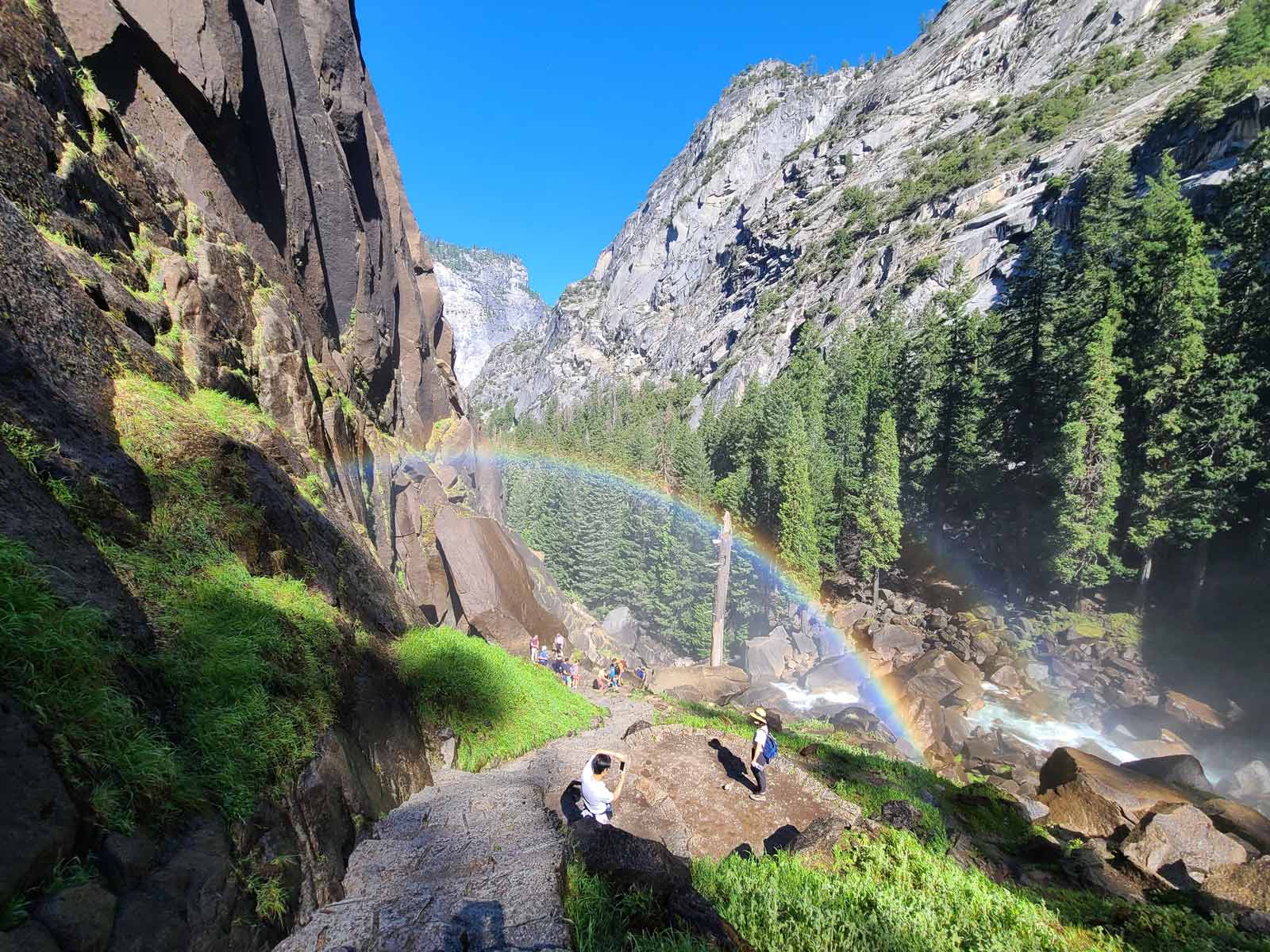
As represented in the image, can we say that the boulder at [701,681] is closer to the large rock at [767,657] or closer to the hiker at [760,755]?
the large rock at [767,657]

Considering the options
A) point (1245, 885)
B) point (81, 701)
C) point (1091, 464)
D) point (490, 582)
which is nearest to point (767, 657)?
point (1091, 464)

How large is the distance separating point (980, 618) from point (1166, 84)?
71324mm

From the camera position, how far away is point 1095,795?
10.7 m

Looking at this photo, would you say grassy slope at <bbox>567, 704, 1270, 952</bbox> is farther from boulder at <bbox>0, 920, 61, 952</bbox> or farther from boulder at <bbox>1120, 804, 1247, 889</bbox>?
boulder at <bbox>1120, 804, 1247, 889</bbox>

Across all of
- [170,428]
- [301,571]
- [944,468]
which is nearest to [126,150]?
[170,428]

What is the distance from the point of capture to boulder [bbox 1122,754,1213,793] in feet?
41.9

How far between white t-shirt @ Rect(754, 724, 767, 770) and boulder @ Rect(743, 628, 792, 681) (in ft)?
79.2

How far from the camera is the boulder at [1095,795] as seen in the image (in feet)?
33.4

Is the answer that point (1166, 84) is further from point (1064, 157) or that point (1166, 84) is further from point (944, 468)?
point (944, 468)

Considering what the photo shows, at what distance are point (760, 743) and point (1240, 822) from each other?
9.82 metres

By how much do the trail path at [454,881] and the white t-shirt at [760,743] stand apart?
12.5 ft

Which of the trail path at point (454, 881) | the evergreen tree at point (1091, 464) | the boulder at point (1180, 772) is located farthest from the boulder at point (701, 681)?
the trail path at point (454, 881)

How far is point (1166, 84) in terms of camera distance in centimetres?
5897

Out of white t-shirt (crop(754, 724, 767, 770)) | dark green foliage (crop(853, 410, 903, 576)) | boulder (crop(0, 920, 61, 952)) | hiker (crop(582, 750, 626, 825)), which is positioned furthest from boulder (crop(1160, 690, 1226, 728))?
boulder (crop(0, 920, 61, 952))
